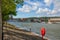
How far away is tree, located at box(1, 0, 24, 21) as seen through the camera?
A: 2938 mm

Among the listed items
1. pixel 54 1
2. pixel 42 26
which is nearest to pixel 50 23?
pixel 42 26

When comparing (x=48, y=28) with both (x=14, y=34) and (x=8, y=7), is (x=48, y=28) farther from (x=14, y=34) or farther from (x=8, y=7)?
(x=8, y=7)

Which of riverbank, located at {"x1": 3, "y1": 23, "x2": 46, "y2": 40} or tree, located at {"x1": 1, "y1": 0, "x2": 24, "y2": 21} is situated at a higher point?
tree, located at {"x1": 1, "y1": 0, "x2": 24, "y2": 21}

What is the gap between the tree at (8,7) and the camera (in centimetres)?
294

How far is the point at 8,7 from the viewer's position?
2959 mm

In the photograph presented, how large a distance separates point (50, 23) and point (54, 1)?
0.34 metres

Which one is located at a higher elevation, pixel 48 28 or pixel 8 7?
pixel 8 7

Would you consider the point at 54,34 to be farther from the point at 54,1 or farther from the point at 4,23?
the point at 4,23

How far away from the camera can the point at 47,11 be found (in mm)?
2928

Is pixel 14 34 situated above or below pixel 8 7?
below

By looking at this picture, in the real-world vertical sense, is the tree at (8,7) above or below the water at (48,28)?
above

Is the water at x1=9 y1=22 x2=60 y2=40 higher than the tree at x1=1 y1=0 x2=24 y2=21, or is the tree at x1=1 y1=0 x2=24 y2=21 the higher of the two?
the tree at x1=1 y1=0 x2=24 y2=21

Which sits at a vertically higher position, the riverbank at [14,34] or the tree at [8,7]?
the tree at [8,7]

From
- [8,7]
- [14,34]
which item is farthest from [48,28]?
[8,7]
